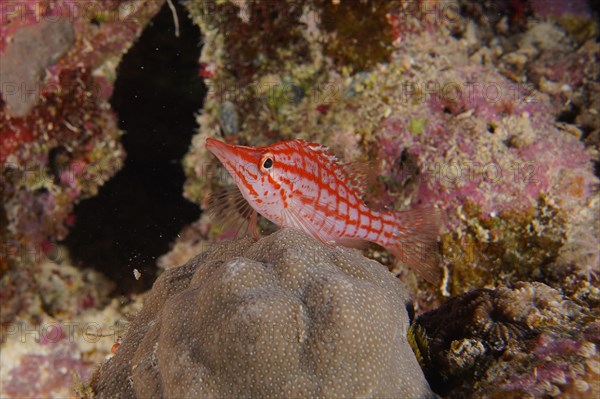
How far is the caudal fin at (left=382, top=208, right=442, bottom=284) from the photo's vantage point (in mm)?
3389

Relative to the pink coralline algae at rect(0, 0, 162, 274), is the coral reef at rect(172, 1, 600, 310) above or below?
above

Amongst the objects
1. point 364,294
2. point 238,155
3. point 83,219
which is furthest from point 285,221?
point 83,219

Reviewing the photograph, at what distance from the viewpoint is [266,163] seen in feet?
9.17

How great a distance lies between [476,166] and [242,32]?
10.1ft

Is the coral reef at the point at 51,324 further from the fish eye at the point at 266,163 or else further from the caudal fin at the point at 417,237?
the caudal fin at the point at 417,237

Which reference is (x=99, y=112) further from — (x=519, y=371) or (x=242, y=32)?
(x=519, y=371)

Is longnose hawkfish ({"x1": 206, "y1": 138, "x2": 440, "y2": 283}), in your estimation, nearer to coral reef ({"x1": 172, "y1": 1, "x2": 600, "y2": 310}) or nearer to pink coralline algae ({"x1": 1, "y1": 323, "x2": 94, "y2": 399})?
coral reef ({"x1": 172, "y1": 1, "x2": 600, "y2": 310})

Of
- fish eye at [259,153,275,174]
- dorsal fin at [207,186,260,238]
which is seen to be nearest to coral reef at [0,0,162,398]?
dorsal fin at [207,186,260,238]

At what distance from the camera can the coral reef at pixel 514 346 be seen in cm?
189

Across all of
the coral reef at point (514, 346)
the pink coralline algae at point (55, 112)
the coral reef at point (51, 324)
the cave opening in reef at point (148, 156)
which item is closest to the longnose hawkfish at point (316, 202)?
the coral reef at point (514, 346)

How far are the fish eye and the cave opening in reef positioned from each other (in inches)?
98.2

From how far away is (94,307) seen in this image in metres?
5.07

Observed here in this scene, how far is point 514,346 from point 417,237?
1327 mm

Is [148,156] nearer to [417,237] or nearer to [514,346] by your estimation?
[417,237]
